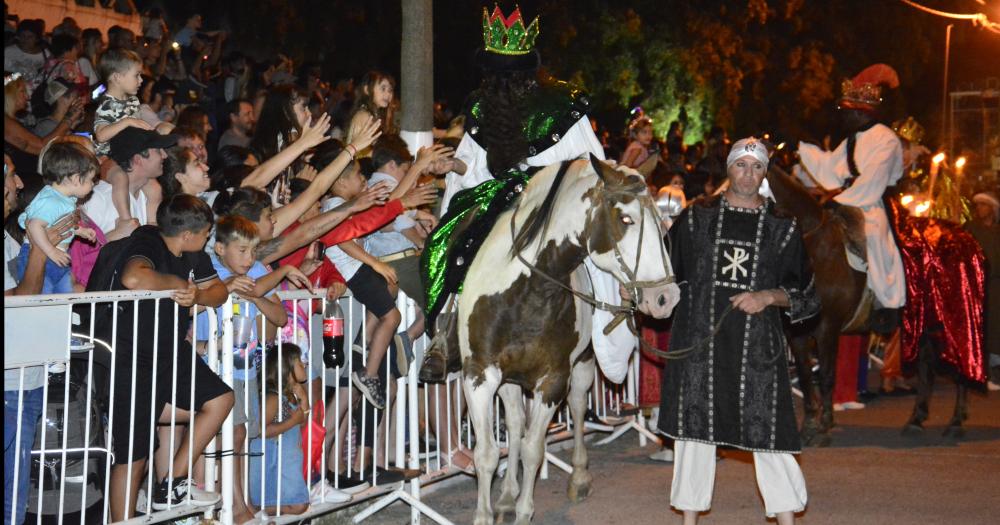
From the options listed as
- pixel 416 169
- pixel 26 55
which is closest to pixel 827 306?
pixel 416 169

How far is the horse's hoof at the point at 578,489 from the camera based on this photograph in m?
8.29

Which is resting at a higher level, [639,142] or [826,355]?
[639,142]

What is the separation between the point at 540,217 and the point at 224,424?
2103mm

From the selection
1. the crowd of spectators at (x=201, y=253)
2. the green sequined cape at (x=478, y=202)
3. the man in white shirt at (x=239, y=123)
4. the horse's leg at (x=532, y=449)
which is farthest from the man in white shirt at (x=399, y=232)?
the man in white shirt at (x=239, y=123)

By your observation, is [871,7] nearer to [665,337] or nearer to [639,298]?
[665,337]

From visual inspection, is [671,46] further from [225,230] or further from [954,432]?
[225,230]

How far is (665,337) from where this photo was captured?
1066 centimetres

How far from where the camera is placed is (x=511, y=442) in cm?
755

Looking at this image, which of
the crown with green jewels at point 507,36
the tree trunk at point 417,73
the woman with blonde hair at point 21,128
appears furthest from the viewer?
the tree trunk at point 417,73

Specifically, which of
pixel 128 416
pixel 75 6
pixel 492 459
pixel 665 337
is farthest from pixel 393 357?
pixel 75 6

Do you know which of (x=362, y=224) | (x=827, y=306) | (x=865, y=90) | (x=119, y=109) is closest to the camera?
(x=362, y=224)

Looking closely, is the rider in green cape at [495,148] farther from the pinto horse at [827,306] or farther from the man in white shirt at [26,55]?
the man in white shirt at [26,55]

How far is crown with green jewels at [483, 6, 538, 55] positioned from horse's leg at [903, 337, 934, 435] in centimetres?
522

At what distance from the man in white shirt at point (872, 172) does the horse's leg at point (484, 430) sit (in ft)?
16.6
